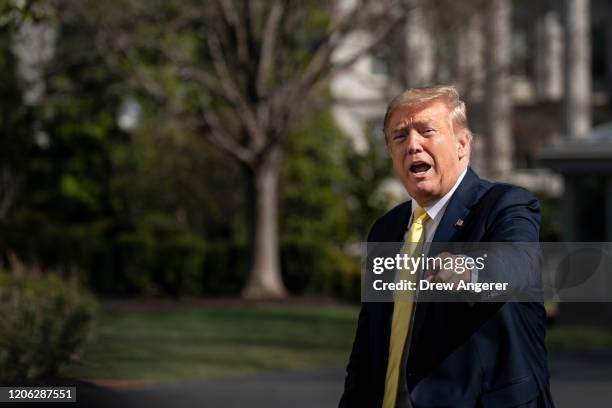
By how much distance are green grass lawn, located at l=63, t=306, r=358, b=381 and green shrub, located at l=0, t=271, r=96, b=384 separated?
0.38m

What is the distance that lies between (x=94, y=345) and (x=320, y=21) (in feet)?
57.9

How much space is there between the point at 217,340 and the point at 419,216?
532 inches

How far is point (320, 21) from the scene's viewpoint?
92.6ft

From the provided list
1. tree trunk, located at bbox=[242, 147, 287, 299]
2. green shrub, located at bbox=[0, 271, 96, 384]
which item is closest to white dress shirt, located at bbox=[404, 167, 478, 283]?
green shrub, located at bbox=[0, 271, 96, 384]

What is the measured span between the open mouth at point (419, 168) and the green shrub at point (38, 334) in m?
4.27

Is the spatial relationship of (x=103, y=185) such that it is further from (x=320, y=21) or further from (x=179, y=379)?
(x=179, y=379)

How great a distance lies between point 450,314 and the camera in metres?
3.60

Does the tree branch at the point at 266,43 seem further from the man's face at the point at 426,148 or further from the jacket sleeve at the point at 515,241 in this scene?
the jacket sleeve at the point at 515,241

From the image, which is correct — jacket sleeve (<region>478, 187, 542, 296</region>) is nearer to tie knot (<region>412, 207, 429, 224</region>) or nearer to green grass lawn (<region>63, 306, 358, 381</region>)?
tie knot (<region>412, 207, 429, 224</region>)

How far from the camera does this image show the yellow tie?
3766mm

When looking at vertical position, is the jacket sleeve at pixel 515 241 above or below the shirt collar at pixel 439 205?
below

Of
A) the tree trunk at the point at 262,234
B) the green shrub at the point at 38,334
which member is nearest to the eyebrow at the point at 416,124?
the green shrub at the point at 38,334

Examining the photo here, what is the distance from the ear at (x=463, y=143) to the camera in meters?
3.82

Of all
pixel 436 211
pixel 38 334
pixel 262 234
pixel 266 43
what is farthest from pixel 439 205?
pixel 262 234
